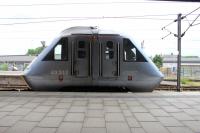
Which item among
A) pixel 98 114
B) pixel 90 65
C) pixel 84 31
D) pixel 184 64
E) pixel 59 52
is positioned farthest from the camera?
pixel 184 64

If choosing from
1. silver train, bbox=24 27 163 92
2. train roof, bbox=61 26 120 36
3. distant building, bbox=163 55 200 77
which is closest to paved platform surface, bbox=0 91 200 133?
silver train, bbox=24 27 163 92

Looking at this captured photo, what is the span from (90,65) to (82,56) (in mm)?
446

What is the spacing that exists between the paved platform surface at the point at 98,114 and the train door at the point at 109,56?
284 cm

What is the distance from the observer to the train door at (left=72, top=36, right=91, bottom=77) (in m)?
12.5

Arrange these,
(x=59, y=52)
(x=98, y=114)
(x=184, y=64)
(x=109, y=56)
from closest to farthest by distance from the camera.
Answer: (x=98, y=114) < (x=109, y=56) < (x=59, y=52) < (x=184, y=64)

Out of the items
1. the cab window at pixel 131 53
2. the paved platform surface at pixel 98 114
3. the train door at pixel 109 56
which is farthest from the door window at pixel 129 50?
the paved platform surface at pixel 98 114

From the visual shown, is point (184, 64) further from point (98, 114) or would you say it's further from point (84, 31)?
point (98, 114)

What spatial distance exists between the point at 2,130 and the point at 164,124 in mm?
2823

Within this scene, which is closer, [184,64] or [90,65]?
[90,65]

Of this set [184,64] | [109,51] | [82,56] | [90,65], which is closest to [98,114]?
[90,65]

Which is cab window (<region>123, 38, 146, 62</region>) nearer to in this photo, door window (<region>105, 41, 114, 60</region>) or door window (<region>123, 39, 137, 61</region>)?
door window (<region>123, 39, 137, 61</region>)

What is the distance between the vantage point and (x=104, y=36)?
41.5ft

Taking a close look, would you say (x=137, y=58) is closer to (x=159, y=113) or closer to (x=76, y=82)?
(x=76, y=82)

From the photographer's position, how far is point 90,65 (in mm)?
12453
